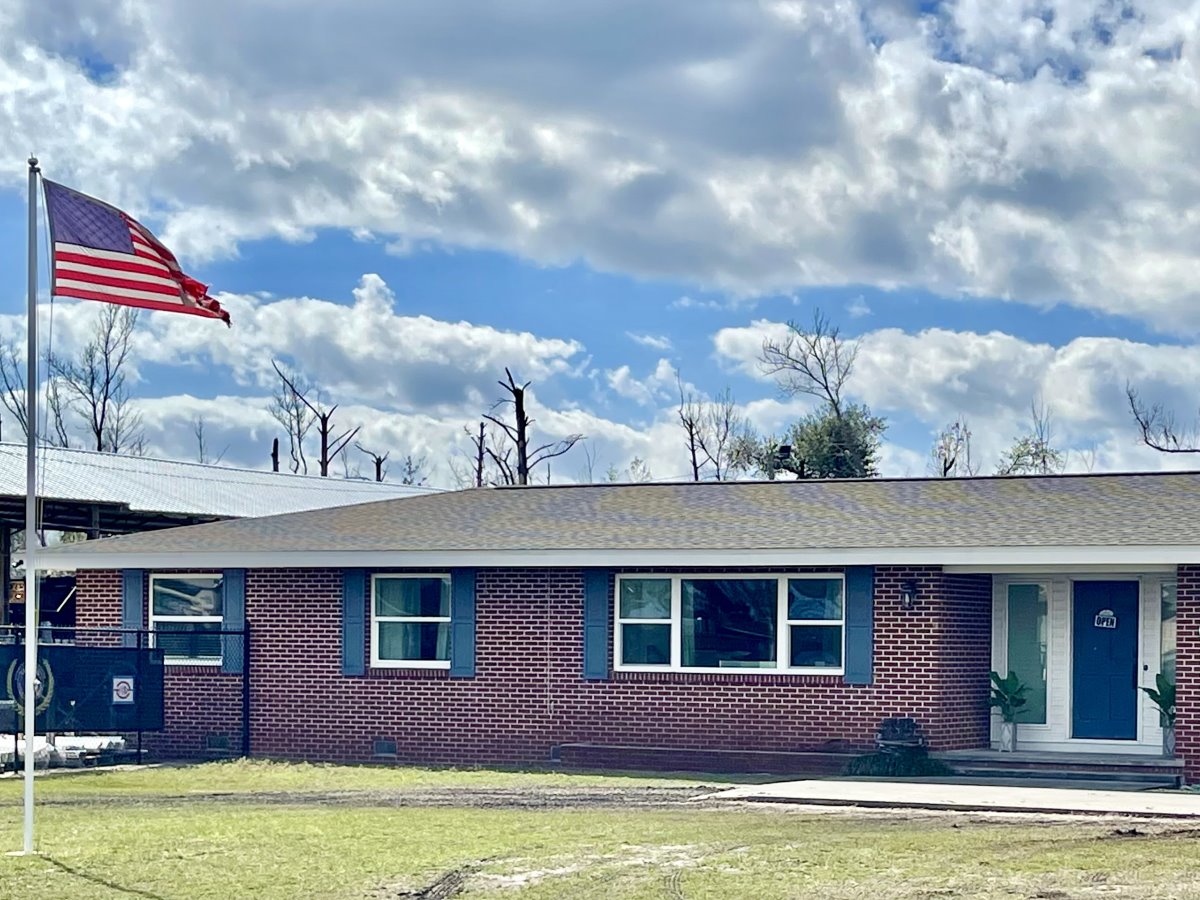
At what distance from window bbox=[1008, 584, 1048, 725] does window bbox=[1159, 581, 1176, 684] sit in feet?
4.93

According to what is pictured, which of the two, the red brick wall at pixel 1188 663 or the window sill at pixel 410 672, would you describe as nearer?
the red brick wall at pixel 1188 663

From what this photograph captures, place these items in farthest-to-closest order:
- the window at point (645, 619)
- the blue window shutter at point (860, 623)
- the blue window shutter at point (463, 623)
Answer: the blue window shutter at point (463, 623) < the window at point (645, 619) < the blue window shutter at point (860, 623)

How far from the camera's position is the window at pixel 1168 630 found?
22719 millimetres

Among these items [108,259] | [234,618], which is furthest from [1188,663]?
[108,259]

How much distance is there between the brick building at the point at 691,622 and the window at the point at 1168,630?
1.0 inches

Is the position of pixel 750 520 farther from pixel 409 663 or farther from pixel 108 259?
pixel 108 259

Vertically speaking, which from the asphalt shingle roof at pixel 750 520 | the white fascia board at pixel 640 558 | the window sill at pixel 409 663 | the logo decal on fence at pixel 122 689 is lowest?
the logo decal on fence at pixel 122 689

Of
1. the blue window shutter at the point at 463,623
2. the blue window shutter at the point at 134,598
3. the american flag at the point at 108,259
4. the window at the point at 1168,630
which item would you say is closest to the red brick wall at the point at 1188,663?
the window at the point at 1168,630

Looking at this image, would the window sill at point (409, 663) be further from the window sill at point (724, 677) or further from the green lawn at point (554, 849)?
the green lawn at point (554, 849)

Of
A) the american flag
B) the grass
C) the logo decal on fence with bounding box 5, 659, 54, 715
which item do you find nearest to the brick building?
the grass

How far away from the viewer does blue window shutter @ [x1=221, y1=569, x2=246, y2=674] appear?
25938 millimetres

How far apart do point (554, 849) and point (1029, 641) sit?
10801 millimetres

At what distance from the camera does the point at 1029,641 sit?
2380 centimetres

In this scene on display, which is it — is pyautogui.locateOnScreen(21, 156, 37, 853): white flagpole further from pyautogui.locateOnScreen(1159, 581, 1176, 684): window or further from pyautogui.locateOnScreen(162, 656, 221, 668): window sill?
pyautogui.locateOnScreen(1159, 581, 1176, 684): window
